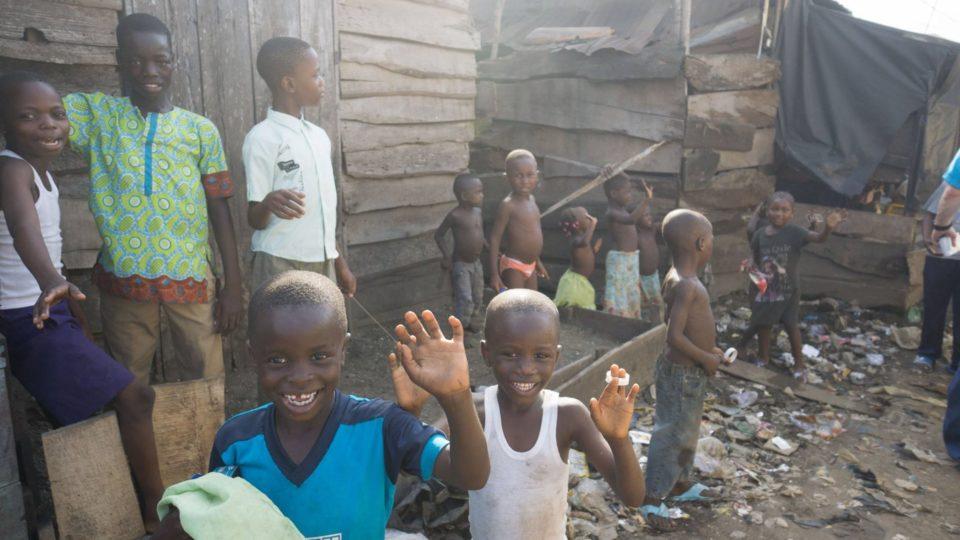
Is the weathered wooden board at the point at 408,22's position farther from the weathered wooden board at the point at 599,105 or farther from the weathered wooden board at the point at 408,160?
the weathered wooden board at the point at 599,105

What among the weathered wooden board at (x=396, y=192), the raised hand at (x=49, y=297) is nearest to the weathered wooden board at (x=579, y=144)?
the weathered wooden board at (x=396, y=192)

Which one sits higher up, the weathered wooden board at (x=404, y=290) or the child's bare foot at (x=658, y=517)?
the weathered wooden board at (x=404, y=290)

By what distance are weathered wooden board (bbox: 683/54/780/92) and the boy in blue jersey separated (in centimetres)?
576

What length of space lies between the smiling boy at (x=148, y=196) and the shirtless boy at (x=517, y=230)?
8.48 ft

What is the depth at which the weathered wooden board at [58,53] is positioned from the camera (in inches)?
127

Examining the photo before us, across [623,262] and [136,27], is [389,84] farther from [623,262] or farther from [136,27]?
[623,262]

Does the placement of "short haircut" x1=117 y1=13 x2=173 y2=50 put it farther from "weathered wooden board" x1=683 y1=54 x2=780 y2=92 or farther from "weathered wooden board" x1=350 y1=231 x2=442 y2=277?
"weathered wooden board" x1=683 y1=54 x2=780 y2=92

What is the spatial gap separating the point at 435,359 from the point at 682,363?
2.34 meters

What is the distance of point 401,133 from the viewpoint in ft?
17.2

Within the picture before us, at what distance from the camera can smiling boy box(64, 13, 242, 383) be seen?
2885mm

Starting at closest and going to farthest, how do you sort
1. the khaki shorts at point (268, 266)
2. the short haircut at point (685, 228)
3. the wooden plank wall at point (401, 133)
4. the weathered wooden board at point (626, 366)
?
the khaki shorts at point (268, 266) → the short haircut at point (685, 228) → the weathered wooden board at point (626, 366) → the wooden plank wall at point (401, 133)

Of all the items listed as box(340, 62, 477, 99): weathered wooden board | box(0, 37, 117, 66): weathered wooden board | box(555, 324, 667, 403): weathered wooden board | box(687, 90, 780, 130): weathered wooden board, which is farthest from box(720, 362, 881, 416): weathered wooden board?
box(0, 37, 117, 66): weathered wooden board

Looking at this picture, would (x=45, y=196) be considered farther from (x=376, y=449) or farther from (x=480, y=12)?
(x=480, y=12)

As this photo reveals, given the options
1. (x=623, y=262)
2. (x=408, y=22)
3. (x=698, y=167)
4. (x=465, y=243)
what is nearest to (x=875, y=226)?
(x=698, y=167)
